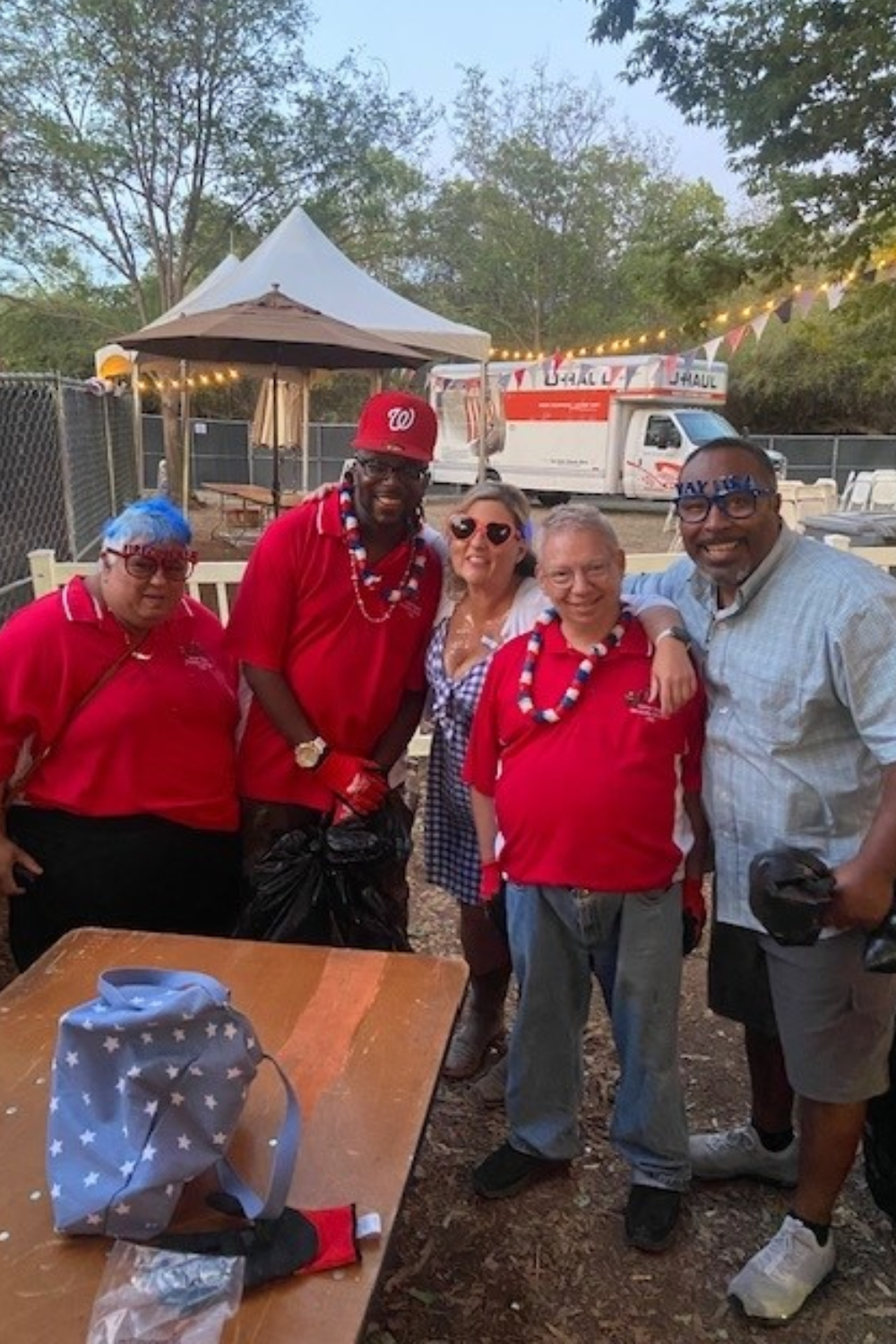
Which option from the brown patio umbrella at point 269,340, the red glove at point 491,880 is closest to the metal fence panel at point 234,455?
the brown patio umbrella at point 269,340

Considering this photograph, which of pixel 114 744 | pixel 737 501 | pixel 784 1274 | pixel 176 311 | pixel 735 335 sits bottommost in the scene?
pixel 784 1274

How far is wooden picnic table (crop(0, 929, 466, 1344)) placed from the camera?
4.16 ft

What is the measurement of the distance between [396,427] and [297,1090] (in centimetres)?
158

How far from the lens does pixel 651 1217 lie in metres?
2.47

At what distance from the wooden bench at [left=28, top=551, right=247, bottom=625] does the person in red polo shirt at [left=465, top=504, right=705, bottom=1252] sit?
5.96 feet

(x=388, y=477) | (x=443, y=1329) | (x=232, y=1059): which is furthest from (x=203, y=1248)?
(x=388, y=477)

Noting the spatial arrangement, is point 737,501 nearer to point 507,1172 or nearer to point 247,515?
point 507,1172

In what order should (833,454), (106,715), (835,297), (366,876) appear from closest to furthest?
(106,715) → (366,876) → (835,297) → (833,454)

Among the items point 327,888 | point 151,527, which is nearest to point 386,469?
point 151,527

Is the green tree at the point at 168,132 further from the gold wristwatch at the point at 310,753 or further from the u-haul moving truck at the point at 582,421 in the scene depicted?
the gold wristwatch at the point at 310,753

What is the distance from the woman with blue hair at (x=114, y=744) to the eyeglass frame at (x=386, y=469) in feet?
1.58

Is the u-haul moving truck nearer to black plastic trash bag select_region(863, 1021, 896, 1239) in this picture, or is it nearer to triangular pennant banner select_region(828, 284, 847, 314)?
triangular pennant banner select_region(828, 284, 847, 314)

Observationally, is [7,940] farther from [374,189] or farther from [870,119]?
[374,189]

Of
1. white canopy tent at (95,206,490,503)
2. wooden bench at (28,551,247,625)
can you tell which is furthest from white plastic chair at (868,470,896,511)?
wooden bench at (28,551,247,625)
